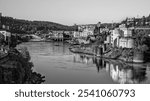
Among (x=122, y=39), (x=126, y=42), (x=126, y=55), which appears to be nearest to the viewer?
(x=126, y=55)

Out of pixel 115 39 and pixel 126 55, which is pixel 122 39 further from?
pixel 126 55

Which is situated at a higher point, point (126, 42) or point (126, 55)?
point (126, 42)

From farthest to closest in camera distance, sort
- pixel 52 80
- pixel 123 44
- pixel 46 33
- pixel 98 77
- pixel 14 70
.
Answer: pixel 46 33, pixel 123 44, pixel 98 77, pixel 52 80, pixel 14 70

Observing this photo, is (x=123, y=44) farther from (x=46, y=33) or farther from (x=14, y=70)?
(x=46, y=33)

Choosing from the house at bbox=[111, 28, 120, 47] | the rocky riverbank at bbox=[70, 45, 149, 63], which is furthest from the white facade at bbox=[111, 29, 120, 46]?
the rocky riverbank at bbox=[70, 45, 149, 63]

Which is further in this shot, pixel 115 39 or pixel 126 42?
pixel 115 39

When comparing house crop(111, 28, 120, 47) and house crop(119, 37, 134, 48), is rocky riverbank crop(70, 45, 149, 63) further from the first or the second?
house crop(111, 28, 120, 47)

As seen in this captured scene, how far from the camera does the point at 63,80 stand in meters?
3.27

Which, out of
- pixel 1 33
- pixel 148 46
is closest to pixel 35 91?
pixel 1 33

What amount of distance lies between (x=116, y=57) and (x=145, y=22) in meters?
3.46

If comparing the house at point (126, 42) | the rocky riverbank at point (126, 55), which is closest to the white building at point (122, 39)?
the house at point (126, 42)

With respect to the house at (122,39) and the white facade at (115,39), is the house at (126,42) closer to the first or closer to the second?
the house at (122,39)

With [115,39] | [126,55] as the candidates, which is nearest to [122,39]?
[115,39]

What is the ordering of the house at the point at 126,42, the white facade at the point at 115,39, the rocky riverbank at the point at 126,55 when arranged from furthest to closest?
1. the white facade at the point at 115,39
2. the house at the point at 126,42
3. the rocky riverbank at the point at 126,55
